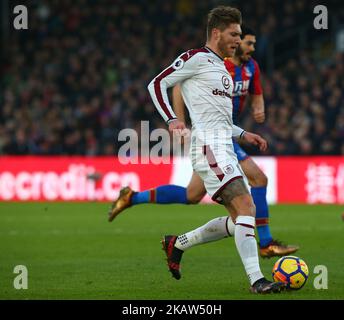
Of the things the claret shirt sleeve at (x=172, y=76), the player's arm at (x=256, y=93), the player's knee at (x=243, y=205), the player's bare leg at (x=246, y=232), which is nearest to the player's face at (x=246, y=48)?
the player's arm at (x=256, y=93)

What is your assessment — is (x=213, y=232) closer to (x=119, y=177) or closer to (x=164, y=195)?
(x=164, y=195)

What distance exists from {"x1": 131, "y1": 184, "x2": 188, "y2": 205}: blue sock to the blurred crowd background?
38.5 ft

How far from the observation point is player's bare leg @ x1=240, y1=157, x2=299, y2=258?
9.54 m

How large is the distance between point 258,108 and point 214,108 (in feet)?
8.18

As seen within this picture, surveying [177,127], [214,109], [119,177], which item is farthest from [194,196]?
[119,177]

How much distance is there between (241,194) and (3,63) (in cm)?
2042

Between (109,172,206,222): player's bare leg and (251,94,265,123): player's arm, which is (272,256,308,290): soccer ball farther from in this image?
(251,94,265,123): player's arm

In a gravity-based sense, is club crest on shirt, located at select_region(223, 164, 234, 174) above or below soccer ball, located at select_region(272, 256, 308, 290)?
above

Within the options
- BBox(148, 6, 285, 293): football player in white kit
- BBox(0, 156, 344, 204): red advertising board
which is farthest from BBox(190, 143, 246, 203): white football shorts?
BBox(0, 156, 344, 204): red advertising board

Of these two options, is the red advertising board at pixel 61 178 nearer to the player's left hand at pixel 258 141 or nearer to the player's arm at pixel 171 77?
the player's left hand at pixel 258 141

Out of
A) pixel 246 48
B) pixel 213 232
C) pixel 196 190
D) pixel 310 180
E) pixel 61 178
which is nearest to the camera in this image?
pixel 213 232

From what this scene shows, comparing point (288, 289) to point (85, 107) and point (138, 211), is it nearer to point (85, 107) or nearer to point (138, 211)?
point (138, 211)

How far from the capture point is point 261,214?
9.84m
